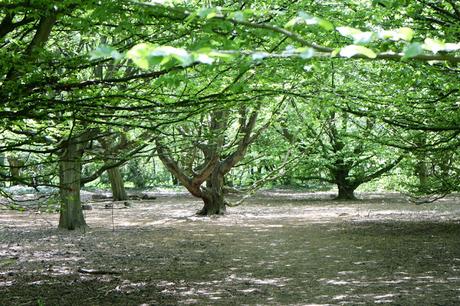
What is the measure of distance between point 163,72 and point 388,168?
1997cm

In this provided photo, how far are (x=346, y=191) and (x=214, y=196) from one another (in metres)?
9.87

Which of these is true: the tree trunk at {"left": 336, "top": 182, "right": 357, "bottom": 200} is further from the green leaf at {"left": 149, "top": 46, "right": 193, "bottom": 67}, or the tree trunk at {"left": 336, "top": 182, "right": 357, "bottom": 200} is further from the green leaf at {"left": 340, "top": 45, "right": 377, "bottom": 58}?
the green leaf at {"left": 149, "top": 46, "right": 193, "bottom": 67}

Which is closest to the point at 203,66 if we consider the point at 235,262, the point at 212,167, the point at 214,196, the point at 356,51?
the point at 356,51

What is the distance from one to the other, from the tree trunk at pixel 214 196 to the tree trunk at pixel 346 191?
9427mm

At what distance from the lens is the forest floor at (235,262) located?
6.66 m

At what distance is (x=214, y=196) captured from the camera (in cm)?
1784

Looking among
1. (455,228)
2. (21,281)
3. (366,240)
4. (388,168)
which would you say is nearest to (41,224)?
(21,281)

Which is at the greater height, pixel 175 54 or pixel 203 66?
pixel 203 66

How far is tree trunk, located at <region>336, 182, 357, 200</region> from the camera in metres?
25.5

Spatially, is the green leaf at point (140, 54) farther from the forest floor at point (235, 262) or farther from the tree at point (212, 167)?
the tree at point (212, 167)

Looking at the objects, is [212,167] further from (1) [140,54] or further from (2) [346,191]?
(1) [140,54]

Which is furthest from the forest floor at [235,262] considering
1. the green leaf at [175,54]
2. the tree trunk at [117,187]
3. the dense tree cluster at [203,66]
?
the tree trunk at [117,187]

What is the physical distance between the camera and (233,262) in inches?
363

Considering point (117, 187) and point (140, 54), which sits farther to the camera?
point (117, 187)
